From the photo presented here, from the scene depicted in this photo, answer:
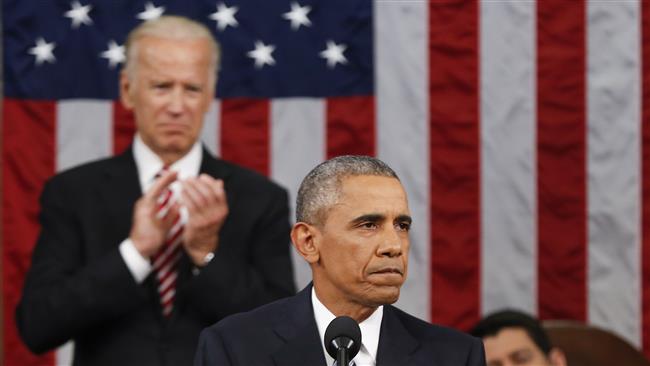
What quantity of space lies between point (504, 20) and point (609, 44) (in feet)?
1.40

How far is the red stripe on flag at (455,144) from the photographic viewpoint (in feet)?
17.4

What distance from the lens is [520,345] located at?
188 inches

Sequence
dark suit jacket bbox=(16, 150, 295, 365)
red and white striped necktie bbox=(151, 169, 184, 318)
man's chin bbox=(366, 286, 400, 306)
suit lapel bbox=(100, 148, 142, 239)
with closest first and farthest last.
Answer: man's chin bbox=(366, 286, 400, 306), dark suit jacket bbox=(16, 150, 295, 365), red and white striped necktie bbox=(151, 169, 184, 318), suit lapel bbox=(100, 148, 142, 239)

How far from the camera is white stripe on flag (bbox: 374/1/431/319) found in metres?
5.31

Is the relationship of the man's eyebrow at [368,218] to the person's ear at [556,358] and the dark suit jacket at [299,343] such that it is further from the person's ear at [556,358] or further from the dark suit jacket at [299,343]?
the person's ear at [556,358]

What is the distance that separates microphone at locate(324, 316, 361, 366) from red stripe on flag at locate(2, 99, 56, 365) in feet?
9.92

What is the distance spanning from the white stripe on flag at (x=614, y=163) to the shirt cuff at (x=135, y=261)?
2216 mm

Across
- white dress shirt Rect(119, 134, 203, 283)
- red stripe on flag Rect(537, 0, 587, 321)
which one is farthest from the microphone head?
red stripe on flag Rect(537, 0, 587, 321)

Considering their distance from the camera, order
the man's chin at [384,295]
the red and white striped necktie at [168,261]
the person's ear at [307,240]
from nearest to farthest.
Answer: the man's chin at [384,295] < the person's ear at [307,240] < the red and white striped necktie at [168,261]

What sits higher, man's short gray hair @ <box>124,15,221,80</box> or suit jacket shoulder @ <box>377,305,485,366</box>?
man's short gray hair @ <box>124,15,221,80</box>

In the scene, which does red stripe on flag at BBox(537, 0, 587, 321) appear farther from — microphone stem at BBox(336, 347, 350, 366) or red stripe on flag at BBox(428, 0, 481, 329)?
microphone stem at BBox(336, 347, 350, 366)

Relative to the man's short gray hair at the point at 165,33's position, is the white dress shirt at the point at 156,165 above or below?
below

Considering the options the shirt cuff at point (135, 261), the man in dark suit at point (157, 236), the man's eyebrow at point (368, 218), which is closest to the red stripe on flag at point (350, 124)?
the man in dark suit at point (157, 236)

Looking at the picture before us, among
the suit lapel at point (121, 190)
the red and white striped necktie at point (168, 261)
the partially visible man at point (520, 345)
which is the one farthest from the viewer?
the partially visible man at point (520, 345)
